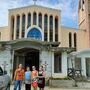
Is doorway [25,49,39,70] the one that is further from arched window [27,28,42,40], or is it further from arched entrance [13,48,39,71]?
arched window [27,28,42,40]

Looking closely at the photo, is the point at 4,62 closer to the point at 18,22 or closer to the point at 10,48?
the point at 10,48

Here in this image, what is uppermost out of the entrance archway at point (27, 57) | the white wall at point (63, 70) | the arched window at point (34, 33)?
the arched window at point (34, 33)

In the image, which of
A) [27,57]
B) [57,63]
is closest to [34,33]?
[27,57]

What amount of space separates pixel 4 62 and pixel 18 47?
70.7 inches

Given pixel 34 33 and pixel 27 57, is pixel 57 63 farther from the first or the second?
pixel 34 33

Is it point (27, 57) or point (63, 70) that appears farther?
point (27, 57)

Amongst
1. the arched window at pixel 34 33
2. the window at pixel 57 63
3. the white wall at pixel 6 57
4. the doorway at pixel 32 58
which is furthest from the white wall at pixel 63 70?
the arched window at pixel 34 33

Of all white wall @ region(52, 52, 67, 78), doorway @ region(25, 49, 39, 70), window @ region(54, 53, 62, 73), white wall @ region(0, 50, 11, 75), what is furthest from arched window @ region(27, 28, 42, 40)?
white wall @ region(0, 50, 11, 75)

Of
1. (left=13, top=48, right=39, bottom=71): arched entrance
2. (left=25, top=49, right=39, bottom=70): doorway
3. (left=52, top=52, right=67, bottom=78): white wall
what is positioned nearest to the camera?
(left=52, top=52, right=67, bottom=78): white wall

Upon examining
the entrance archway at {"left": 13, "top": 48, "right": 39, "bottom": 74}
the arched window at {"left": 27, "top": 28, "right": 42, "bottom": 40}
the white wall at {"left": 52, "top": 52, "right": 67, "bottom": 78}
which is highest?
the arched window at {"left": 27, "top": 28, "right": 42, "bottom": 40}

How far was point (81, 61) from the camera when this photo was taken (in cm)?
2977

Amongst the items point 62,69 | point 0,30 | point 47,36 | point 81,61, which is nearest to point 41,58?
point 62,69

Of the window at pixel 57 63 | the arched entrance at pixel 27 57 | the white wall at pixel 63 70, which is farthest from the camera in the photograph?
the arched entrance at pixel 27 57

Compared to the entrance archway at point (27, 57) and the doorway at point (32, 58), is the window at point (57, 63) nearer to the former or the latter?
the entrance archway at point (27, 57)
